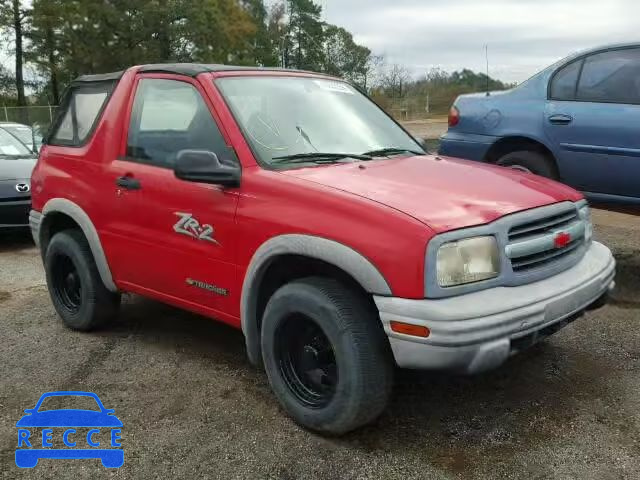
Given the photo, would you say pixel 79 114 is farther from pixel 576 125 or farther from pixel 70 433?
pixel 576 125

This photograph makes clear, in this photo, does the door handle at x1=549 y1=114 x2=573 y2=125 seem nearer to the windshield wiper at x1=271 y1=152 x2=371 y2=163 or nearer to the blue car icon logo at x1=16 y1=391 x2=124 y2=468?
the windshield wiper at x1=271 y1=152 x2=371 y2=163

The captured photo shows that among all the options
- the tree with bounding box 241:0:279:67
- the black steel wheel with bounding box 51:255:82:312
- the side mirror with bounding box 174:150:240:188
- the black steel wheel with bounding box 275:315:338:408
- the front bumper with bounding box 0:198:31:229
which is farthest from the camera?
the tree with bounding box 241:0:279:67

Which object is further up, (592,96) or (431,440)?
(592,96)

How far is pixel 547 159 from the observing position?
5.68 meters

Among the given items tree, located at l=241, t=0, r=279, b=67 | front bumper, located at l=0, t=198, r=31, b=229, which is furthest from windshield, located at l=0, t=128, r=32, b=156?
tree, located at l=241, t=0, r=279, b=67

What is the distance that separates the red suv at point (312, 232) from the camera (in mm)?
2748

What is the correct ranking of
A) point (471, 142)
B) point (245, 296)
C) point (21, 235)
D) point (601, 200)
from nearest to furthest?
point (245, 296)
point (601, 200)
point (471, 142)
point (21, 235)

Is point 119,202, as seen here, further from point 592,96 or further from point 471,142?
point 592,96

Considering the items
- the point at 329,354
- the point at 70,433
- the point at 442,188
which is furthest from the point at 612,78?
the point at 70,433

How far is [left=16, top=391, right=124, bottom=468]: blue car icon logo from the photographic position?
3025 millimetres

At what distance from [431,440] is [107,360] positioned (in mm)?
2145

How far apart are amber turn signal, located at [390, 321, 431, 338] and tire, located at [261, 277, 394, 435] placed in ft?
0.65

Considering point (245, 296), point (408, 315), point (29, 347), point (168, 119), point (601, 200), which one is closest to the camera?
point (408, 315)

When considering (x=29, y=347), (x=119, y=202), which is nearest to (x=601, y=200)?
(x=119, y=202)
